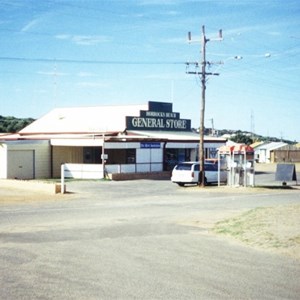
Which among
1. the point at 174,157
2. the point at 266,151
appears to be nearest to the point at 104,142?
the point at 174,157

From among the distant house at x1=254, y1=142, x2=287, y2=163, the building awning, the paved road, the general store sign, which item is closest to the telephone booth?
the building awning

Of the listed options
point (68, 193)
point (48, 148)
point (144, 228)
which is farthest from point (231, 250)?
point (48, 148)

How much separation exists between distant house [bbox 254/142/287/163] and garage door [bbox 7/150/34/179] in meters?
57.7

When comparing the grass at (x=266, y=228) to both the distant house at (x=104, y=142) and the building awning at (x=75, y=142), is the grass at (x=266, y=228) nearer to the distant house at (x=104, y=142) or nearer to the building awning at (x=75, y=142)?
the distant house at (x=104, y=142)

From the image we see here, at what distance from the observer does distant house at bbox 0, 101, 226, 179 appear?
39031 millimetres

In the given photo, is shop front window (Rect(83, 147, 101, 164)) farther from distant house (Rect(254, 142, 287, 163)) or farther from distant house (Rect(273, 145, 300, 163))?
distant house (Rect(273, 145, 300, 163))

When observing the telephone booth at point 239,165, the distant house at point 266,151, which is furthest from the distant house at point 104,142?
the distant house at point 266,151

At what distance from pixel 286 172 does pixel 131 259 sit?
26.0 metres

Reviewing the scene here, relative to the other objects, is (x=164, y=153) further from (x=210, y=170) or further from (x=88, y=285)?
(x=88, y=285)

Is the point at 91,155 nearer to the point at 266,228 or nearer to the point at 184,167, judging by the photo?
the point at 184,167

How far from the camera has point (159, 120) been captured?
5219 cm

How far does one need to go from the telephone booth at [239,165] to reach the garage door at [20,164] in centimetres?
1578

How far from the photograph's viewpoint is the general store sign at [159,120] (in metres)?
49.1

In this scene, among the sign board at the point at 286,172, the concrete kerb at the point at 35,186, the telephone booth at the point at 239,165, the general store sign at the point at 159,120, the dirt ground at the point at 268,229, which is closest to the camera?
the dirt ground at the point at 268,229
